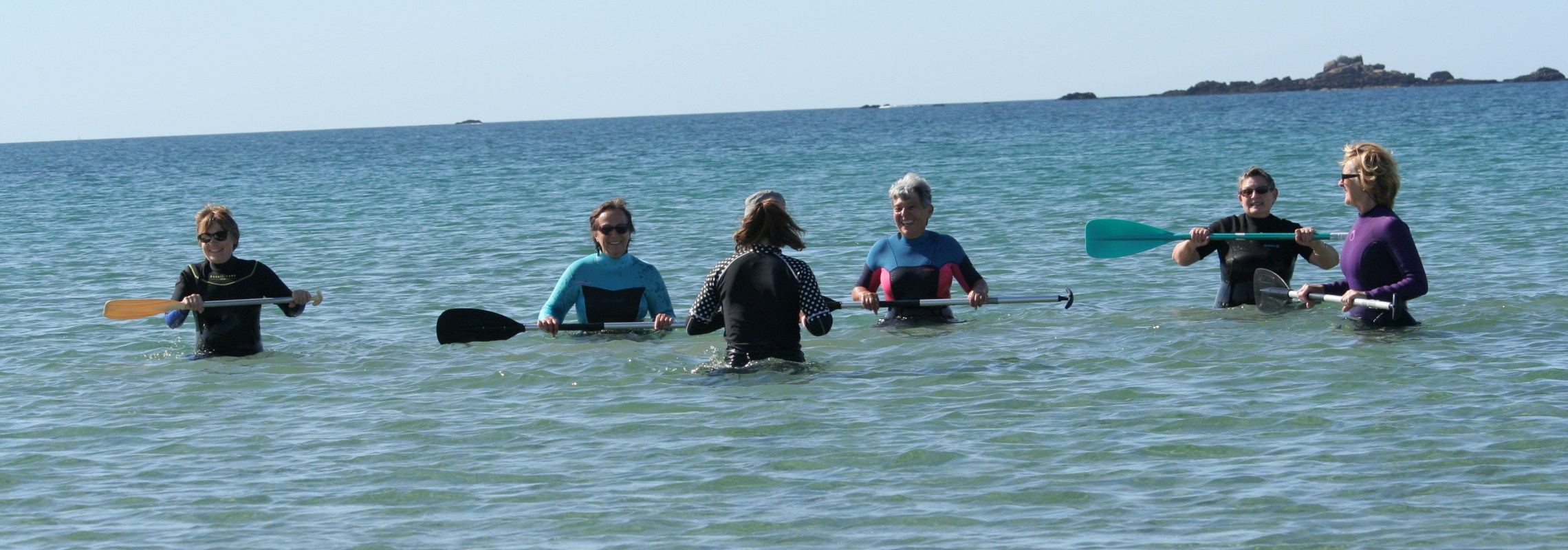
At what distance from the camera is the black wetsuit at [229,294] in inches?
364

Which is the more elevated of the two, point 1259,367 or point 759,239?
point 759,239

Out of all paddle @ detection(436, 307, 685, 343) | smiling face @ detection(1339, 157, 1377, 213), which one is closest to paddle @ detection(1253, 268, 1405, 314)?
smiling face @ detection(1339, 157, 1377, 213)

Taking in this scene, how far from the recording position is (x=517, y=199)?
101 feet

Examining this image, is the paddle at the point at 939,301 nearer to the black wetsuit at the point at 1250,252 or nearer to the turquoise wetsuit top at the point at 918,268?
the turquoise wetsuit top at the point at 918,268

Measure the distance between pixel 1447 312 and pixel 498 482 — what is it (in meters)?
7.01

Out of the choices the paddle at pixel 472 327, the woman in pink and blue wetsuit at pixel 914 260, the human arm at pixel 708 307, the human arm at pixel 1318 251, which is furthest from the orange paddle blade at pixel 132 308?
the human arm at pixel 1318 251

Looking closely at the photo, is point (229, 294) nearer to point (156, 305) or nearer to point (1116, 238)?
point (156, 305)

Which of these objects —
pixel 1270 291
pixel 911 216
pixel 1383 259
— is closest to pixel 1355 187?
pixel 1383 259

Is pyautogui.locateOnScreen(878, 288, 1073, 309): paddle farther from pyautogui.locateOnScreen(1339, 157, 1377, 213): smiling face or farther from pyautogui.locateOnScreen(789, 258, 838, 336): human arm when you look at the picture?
pyautogui.locateOnScreen(1339, 157, 1377, 213): smiling face

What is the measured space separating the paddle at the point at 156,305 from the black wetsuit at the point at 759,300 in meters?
2.72

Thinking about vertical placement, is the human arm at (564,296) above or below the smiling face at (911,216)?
below

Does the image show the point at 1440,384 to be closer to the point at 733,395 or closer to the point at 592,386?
the point at 733,395

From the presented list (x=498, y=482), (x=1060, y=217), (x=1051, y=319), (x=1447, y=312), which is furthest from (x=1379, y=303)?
(x=1060, y=217)

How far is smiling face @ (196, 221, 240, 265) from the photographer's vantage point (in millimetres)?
9102
